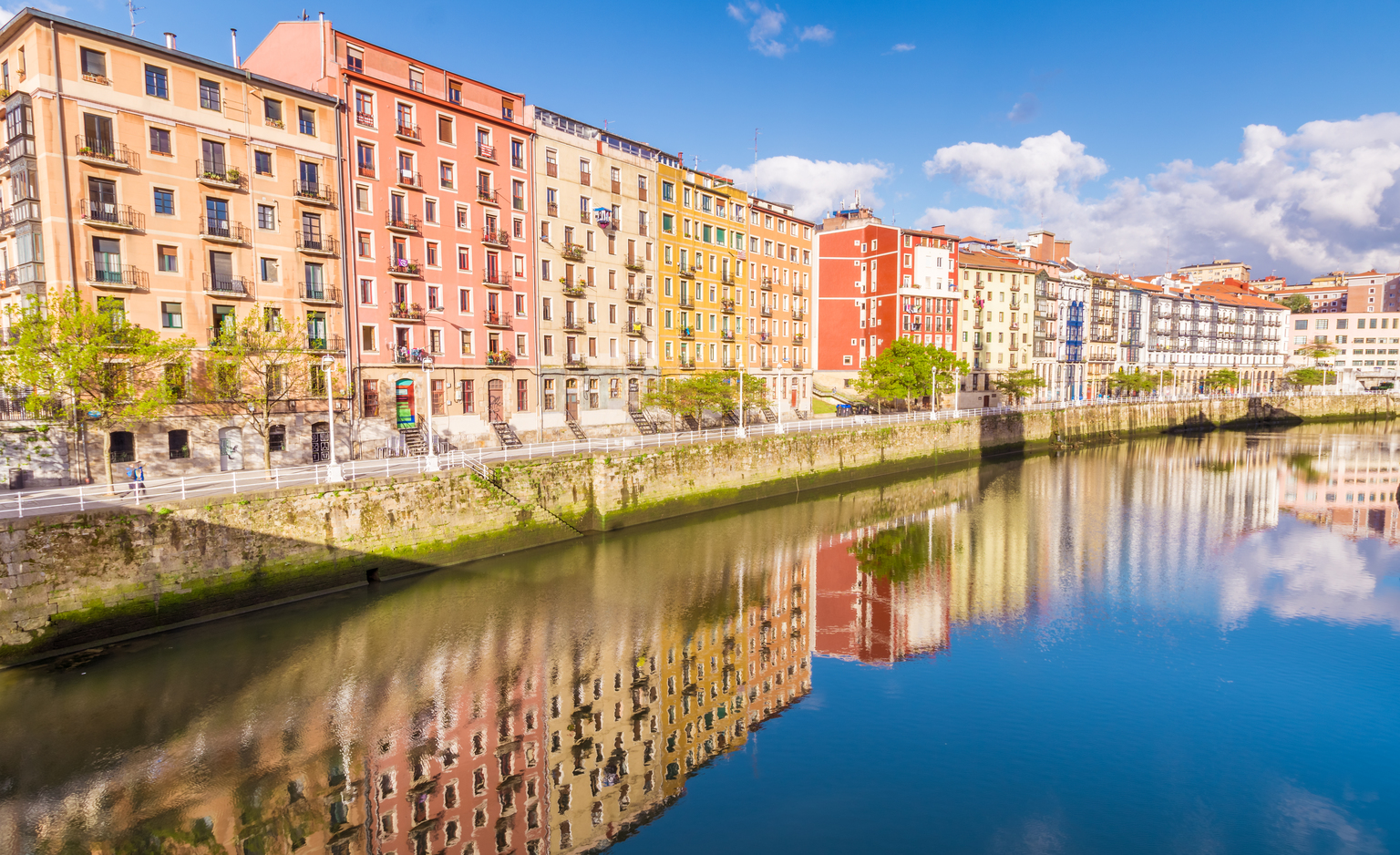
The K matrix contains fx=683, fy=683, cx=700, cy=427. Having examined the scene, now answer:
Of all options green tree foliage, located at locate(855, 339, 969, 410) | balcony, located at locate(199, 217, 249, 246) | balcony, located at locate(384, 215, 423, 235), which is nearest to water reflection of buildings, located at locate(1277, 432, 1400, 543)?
green tree foliage, located at locate(855, 339, 969, 410)

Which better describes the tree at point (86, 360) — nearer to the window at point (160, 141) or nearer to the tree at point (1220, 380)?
the window at point (160, 141)

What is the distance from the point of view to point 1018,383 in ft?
309

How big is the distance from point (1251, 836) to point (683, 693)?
14.6m

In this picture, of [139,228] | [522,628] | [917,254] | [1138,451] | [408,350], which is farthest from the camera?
[917,254]

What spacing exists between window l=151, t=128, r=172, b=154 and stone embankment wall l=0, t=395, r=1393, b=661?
21.2m

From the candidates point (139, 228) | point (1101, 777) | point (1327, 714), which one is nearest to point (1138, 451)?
point (1327, 714)

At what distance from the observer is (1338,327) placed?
533 ft

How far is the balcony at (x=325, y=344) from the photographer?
4025 centimetres

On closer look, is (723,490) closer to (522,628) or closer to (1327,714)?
(522,628)

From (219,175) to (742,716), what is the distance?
1520 inches

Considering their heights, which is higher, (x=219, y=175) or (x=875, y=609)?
(x=219, y=175)

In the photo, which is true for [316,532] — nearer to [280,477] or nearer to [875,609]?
[280,477]

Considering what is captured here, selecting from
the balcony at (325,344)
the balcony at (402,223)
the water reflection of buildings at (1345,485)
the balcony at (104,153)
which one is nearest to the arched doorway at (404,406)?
the balcony at (325,344)

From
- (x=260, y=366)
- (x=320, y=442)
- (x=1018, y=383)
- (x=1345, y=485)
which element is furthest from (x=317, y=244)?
(x=1018, y=383)
